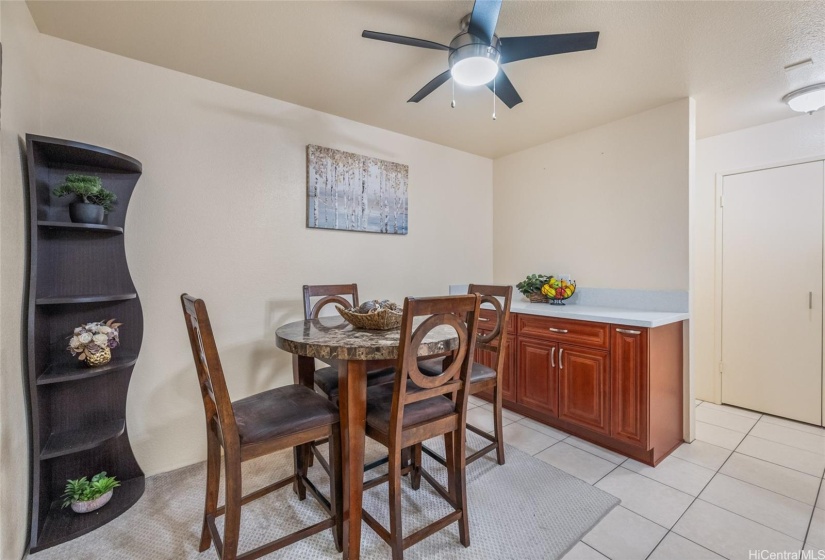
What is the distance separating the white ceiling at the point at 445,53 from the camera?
1.70 m

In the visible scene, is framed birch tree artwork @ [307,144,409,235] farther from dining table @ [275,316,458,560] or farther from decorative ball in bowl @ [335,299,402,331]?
dining table @ [275,316,458,560]

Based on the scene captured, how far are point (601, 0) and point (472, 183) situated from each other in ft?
7.27

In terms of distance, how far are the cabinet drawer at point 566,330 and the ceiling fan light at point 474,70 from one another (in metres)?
1.69

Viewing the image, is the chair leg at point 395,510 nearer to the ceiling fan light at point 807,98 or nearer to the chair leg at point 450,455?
the chair leg at point 450,455

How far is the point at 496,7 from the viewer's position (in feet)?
4.78

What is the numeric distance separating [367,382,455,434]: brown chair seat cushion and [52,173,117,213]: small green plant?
1657 mm

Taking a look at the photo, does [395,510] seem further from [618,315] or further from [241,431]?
[618,315]

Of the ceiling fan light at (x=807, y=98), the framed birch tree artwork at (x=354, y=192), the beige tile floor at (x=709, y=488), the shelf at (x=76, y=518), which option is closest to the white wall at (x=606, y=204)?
the ceiling fan light at (x=807, y=98)

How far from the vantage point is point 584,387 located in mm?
2496

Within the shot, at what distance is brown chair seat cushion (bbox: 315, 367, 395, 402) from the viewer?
1866 millimetres

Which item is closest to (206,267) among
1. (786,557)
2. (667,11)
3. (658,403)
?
(667,11)

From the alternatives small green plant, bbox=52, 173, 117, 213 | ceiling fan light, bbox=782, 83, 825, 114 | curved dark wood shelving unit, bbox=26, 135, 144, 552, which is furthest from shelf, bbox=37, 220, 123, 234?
ceiling fan light, bbox=782, 83, 825, 114

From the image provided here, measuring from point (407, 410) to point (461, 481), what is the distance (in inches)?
15.6

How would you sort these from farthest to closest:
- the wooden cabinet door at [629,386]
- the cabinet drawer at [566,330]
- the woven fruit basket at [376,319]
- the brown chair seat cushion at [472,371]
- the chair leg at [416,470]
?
the cabinet drawer at [566,330] → the wooden cabinet door at [629,386] → the brown chair seat cushion at [472,371] → the chair leg at [416,470] → the woven fruit basket at [376,319]
